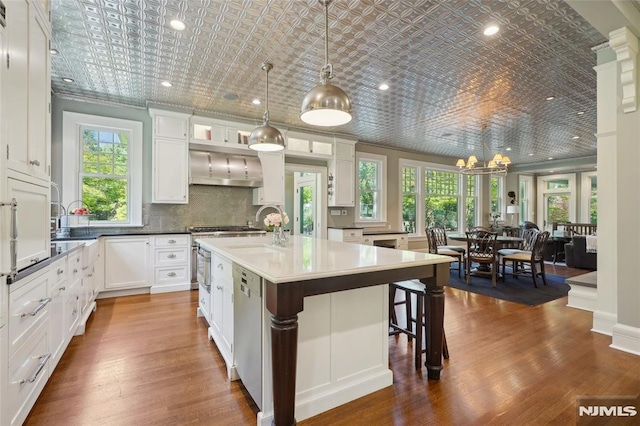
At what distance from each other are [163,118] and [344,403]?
4.62 meters

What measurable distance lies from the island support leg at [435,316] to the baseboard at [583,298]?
2892 millimetres

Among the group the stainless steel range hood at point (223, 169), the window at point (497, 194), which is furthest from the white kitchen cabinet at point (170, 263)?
the window at point (497, 194)

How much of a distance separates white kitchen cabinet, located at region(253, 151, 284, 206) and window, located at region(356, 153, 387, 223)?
2311mm

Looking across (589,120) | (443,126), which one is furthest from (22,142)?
(589,120)

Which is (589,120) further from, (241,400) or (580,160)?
(241,400)

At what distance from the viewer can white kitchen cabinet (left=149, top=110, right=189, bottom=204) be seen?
15.3 feet

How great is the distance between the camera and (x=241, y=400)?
6.41 feet

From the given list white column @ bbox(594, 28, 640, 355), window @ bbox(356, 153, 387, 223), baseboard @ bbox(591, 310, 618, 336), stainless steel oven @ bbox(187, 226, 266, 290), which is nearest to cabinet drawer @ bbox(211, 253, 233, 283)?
stainless steel oven @ bbox(187, 226, 266, 290)

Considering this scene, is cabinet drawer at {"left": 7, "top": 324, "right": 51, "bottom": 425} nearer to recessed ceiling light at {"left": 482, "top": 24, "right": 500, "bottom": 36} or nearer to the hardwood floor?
the hardwood floor

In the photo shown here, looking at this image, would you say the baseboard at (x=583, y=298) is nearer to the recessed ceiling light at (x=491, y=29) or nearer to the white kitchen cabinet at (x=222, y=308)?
the recessed ceiling light at (x=491, y=29)

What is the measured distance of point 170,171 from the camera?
4773 mm

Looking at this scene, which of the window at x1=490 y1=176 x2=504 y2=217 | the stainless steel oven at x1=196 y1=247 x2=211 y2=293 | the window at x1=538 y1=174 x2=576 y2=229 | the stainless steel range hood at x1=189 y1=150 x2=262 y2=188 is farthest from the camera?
the window at x1=538 y1=174 x2=576 y2=229

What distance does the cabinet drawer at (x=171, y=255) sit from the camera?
14.9 feet

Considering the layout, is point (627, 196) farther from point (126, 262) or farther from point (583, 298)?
point (126, 262)
